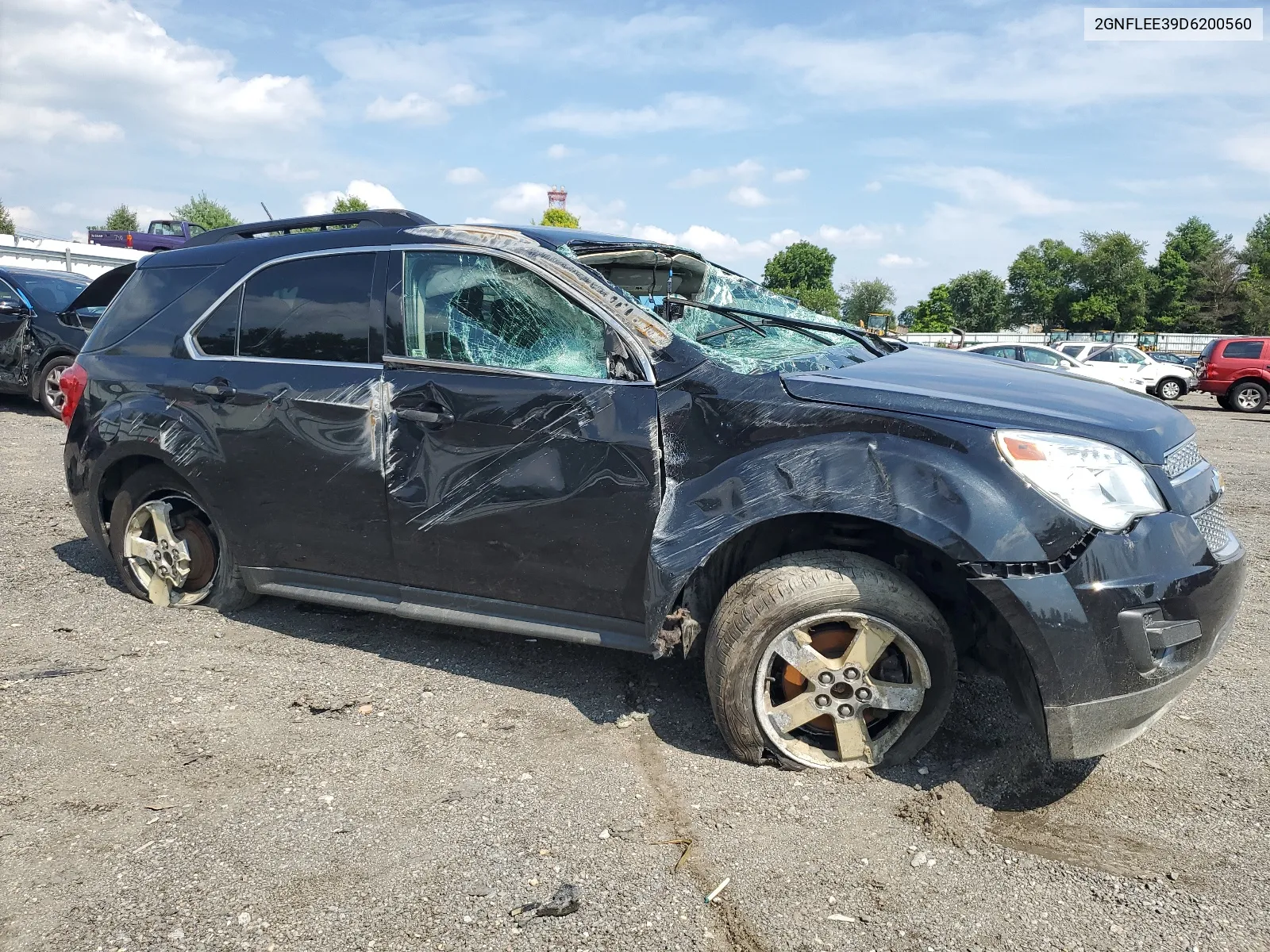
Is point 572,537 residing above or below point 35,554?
above

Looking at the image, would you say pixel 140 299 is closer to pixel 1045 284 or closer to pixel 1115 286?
pixel 1115 286

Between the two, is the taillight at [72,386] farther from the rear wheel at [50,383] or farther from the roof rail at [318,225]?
the rear wheel at [50,383]

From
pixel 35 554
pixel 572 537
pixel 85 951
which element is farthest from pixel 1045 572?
pixel 35 554

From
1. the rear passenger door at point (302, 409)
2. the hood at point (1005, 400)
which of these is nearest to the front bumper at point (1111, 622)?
the hood at point (1005, 400)

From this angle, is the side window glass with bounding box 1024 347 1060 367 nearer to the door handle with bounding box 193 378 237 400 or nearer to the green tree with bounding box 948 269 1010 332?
the door handle with bounding box 193 378 237 400

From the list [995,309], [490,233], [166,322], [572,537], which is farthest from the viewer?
[995,309]

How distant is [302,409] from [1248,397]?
2280cm

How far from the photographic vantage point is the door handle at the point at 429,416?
10.8 ft

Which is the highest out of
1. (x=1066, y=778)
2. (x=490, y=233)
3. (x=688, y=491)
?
(x=490, y=233)

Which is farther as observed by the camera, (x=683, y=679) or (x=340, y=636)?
(x=340, y=636)

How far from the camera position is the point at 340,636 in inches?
164

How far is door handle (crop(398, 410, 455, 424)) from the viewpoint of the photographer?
330cm

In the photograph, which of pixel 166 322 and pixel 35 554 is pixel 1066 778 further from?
pixel 35 554

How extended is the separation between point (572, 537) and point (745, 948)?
4.68 ft
